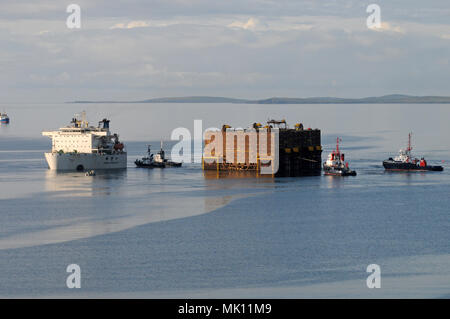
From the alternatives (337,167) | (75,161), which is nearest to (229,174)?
(337,167)

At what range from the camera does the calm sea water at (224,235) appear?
3969 cm

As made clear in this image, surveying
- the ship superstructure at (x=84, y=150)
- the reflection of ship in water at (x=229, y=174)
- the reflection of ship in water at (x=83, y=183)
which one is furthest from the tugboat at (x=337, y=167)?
the ship superstructure at (x=84, y=150)

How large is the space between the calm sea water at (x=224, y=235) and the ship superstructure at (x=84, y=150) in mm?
9008

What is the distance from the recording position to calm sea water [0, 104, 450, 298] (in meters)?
39.7

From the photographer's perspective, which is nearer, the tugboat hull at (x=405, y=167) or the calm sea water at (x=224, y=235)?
the calm sea water at (x=224, y=235)

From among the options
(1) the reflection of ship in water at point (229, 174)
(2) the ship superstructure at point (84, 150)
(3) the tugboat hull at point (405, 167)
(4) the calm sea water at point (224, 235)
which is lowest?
(4) the calm sea water at point (224, 235)

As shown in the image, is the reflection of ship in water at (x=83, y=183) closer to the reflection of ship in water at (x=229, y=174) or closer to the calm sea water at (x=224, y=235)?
the calm sea water at (x=224, y=235)

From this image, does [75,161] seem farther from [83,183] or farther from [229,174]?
[229,174]

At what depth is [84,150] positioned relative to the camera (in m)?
105

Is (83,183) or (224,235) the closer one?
(224,235)

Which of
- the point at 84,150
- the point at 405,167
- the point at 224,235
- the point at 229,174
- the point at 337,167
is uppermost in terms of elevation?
the point at 84,150

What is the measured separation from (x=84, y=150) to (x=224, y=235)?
55600mm
